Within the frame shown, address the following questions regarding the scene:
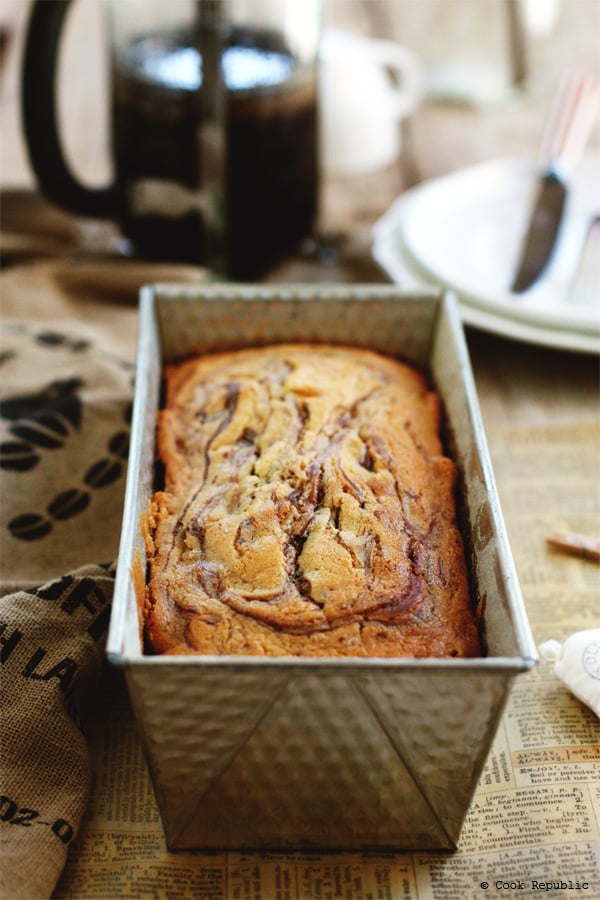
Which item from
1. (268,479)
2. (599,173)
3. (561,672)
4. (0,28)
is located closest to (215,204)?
(268,479)

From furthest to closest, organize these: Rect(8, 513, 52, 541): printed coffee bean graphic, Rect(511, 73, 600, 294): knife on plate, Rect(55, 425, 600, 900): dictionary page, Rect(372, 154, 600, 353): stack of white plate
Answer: Rect(511, 73, 600, 294): knife on plate
Rect(372, 154, 600, 353): stack of white plate
Rect(8, 513, 52, 541): printed coffee bean graphic
Rect(55, 425, 600, 900): dictionary page

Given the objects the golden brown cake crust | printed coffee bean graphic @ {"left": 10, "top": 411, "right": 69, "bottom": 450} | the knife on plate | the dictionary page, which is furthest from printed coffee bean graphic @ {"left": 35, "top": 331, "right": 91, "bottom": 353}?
the knife on plate

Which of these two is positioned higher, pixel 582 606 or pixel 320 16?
pixel 320 16

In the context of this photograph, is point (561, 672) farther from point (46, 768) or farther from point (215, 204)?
point (215, 204)

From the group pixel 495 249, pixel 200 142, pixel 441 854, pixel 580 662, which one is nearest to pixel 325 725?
pixel 441 854

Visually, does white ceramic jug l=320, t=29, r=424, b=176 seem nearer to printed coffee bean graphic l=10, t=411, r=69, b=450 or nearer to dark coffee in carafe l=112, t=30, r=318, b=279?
dark coffee in carafe l=112, t=30, r=318, b=279

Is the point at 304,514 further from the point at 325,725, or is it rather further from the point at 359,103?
the point at 359,103

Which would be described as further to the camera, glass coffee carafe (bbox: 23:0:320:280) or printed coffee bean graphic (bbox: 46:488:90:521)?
glass coffee carafe (bbox: 23:0:320:280)
